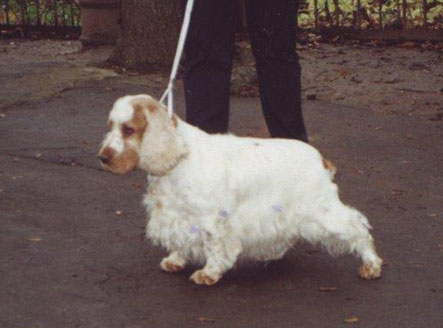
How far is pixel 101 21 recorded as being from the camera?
36.2ft

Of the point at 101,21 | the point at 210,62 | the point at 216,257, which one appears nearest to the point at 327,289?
the point at 216,257

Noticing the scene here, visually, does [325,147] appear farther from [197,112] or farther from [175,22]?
[175,22]

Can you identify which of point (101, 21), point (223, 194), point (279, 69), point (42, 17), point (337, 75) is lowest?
point (337, 75)

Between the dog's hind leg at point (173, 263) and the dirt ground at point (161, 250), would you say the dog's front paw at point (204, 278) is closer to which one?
the dirt ground at point (161, 250)

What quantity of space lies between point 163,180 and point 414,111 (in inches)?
168

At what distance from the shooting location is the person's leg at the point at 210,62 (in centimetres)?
482

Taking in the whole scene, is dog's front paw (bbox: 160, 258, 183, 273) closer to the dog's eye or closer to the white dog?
the white dog

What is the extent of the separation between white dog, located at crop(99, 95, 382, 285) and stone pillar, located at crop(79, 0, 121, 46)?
7054mm

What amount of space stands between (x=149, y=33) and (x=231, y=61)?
4.17 metres

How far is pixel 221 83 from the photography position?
4.94 meters

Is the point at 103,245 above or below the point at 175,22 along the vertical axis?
below

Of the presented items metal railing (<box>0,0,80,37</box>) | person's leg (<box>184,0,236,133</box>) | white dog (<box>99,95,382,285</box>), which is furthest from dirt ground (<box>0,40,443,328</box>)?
metal railing (<box>0,0,80,37</box>)

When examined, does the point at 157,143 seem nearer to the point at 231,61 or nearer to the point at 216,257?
the point at 216,257

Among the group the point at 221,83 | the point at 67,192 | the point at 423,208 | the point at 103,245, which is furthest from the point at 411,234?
the point at 67,192
